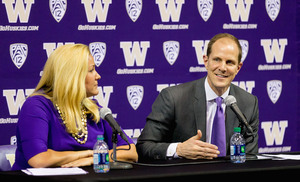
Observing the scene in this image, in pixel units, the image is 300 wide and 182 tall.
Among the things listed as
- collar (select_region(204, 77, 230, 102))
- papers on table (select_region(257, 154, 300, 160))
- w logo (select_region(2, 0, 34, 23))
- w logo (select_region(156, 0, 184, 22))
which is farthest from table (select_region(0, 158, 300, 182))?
w logo (select_region(156, 0, 184, 22))

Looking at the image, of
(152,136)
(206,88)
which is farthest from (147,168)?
(206,88)

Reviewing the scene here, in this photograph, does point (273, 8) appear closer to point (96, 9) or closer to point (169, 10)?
point (169, 10)

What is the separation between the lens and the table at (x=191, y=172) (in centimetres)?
251

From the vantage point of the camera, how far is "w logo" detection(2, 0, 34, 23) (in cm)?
474

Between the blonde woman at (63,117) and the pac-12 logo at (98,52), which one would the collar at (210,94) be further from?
the pac-12 logo at (98,52)

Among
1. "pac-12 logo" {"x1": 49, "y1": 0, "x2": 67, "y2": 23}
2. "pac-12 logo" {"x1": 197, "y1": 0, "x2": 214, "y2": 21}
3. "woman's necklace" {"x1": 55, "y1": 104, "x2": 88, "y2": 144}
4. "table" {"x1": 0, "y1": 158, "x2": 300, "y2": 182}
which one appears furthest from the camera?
"pac-12 logo" {"x1": 197, "y1": 0, "x2": 214, "y2": 21}

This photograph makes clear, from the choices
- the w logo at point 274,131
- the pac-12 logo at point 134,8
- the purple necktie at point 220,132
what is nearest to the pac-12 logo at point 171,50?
the pac-12 logo at point 134,8

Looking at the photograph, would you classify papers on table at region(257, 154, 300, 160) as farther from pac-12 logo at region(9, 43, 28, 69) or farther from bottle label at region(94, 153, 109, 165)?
pac-12 logo at region(9, 43, 28, 69)

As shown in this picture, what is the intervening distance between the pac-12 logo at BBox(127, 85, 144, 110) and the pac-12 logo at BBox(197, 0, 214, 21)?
3.37ft

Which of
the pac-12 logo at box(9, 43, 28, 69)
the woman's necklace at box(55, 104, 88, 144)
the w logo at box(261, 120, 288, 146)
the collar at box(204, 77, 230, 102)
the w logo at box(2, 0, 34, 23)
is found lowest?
the w logo at box(261, 120, 288, 146)

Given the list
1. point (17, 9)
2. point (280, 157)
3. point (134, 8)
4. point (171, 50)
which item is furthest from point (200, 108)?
point (17, 9)

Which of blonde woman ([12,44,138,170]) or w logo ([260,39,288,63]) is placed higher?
w logo ([260,39,288,63])

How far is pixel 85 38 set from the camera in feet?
16.5

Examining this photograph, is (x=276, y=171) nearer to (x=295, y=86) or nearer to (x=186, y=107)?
(x=186, y=107)
